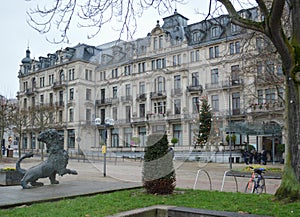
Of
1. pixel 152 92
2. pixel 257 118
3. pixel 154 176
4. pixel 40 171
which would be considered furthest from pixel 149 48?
pixel 257 118

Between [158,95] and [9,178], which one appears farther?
[9,178]

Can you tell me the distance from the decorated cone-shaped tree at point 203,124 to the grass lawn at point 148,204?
145 cm

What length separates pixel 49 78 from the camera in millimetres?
15234

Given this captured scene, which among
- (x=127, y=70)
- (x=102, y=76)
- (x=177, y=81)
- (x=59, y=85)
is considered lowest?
(x=177, y=81)

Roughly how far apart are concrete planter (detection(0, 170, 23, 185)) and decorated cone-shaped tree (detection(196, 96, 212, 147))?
9.78m

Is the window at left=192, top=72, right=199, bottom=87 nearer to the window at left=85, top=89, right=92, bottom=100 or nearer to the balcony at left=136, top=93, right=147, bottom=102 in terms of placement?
the balcony at left=136, top=93, right=147, bottom=102

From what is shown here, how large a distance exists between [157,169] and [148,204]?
6.59 feet

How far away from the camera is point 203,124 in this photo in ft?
28.4

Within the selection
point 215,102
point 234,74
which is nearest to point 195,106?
point 215,102

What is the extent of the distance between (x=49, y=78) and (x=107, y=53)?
468 centimetres

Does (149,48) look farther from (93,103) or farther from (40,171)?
(40,171)

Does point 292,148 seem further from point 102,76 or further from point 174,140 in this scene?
point 102,76

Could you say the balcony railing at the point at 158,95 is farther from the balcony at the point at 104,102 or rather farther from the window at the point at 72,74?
the window at the point at 72,74

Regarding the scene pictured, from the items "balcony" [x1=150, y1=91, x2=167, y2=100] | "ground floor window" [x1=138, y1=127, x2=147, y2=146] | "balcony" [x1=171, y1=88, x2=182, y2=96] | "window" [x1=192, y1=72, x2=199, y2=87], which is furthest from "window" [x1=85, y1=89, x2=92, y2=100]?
"window" [x1=192, y1=72, x2=199, y2=87]
